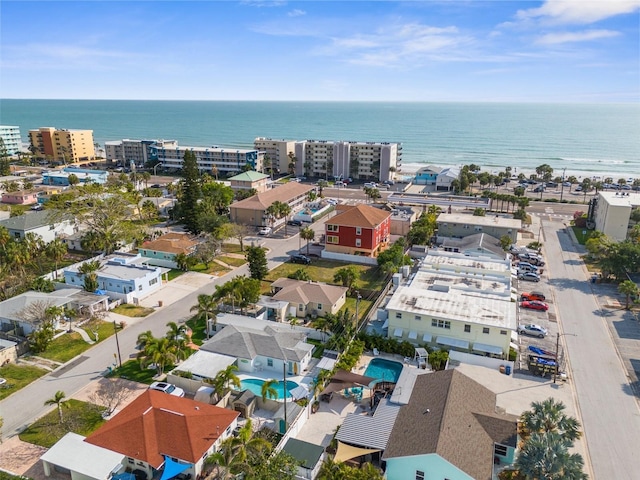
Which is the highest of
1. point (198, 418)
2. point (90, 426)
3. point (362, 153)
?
point (362, 153)

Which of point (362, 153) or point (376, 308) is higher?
point (362, 153)

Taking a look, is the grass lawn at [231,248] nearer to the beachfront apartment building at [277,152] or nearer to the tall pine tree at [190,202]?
the tall pine tree at [190,202]

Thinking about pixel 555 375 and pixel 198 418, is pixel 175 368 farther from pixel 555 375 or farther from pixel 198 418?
pixel 555 375

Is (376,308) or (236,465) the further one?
(376,308)

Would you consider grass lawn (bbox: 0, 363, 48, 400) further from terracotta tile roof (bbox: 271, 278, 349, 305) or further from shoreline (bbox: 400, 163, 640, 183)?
shoreline (bbox: 400, 163, 640, 183)

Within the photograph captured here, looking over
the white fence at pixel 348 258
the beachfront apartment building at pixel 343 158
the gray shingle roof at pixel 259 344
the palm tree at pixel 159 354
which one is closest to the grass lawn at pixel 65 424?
the palm tree at pixel 159 354

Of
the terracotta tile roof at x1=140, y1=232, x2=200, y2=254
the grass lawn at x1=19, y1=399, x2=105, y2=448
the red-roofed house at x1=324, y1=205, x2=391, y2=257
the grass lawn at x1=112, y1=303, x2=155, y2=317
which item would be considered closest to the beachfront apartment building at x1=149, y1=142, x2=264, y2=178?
the terracotta tile roof at x1=140, y1=232, x2=200, y2=254

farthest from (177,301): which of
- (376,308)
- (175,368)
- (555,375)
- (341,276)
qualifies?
(555,375)

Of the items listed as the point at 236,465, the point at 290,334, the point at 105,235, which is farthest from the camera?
the point at 105,235
